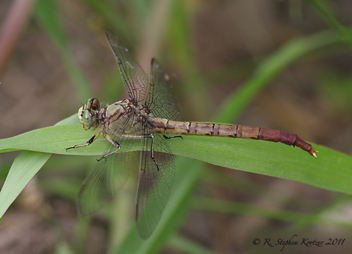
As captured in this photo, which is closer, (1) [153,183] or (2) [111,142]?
(1) [153,183]

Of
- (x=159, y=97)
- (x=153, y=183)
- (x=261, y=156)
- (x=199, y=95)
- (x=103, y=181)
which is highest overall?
(x=199, y=95)

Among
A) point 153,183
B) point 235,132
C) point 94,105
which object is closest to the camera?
point 153,183

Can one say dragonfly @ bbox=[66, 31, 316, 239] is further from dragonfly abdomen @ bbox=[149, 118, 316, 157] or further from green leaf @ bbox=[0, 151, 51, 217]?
green leaf @ bbox=[0, 151, 51, 217]

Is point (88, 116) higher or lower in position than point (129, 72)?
lower

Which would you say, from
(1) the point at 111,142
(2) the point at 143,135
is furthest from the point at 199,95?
(1) the point at 111,142

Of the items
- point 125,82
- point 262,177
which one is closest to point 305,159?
point 125,82

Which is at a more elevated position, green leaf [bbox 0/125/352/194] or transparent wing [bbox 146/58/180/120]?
transparent wing [bbox 146/58/180/120]

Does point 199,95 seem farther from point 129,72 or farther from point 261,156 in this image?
point 261,156

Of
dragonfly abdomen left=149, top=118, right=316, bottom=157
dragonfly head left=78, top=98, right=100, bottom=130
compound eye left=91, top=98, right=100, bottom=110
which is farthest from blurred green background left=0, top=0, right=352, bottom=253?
dragonfly head left=78, top=98, right=100, bottom=130
